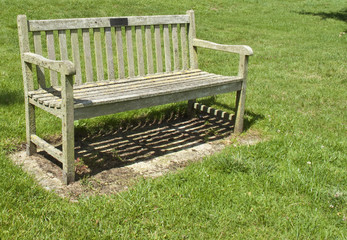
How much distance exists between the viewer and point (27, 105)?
3.95 metres

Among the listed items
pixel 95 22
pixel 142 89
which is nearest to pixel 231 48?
pixel 142 89

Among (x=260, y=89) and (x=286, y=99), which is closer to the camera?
(x=286, y=99)

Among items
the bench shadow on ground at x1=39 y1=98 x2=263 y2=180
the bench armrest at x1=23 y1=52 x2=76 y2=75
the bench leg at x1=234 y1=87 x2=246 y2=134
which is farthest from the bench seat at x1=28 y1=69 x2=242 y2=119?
the bench shadow on ground at x1=39 y1=98 x2=263 y2=180

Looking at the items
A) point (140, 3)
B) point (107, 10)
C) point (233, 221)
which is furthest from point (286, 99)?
point (140, 3)

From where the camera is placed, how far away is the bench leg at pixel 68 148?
11.2 feet

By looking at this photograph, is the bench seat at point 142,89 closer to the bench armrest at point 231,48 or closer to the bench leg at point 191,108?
the bench armrest at point 231,48

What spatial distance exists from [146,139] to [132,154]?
17.9 inches

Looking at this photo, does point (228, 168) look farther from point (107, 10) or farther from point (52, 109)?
point (107, 10)

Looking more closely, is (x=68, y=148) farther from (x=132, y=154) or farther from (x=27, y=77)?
(x=132, y=154)

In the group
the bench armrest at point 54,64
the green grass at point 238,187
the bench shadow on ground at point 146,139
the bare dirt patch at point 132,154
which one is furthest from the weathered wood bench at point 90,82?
the green grass at point 238,187

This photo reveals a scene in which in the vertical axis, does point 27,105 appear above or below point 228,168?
above

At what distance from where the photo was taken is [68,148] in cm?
349

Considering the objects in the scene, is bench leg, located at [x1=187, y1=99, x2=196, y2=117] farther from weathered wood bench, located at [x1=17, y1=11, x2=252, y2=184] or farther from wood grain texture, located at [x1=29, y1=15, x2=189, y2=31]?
wood grain texture, located at [x1=29, y1=15, x2=189, y2=31]

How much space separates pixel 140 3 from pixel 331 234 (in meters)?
12.2
